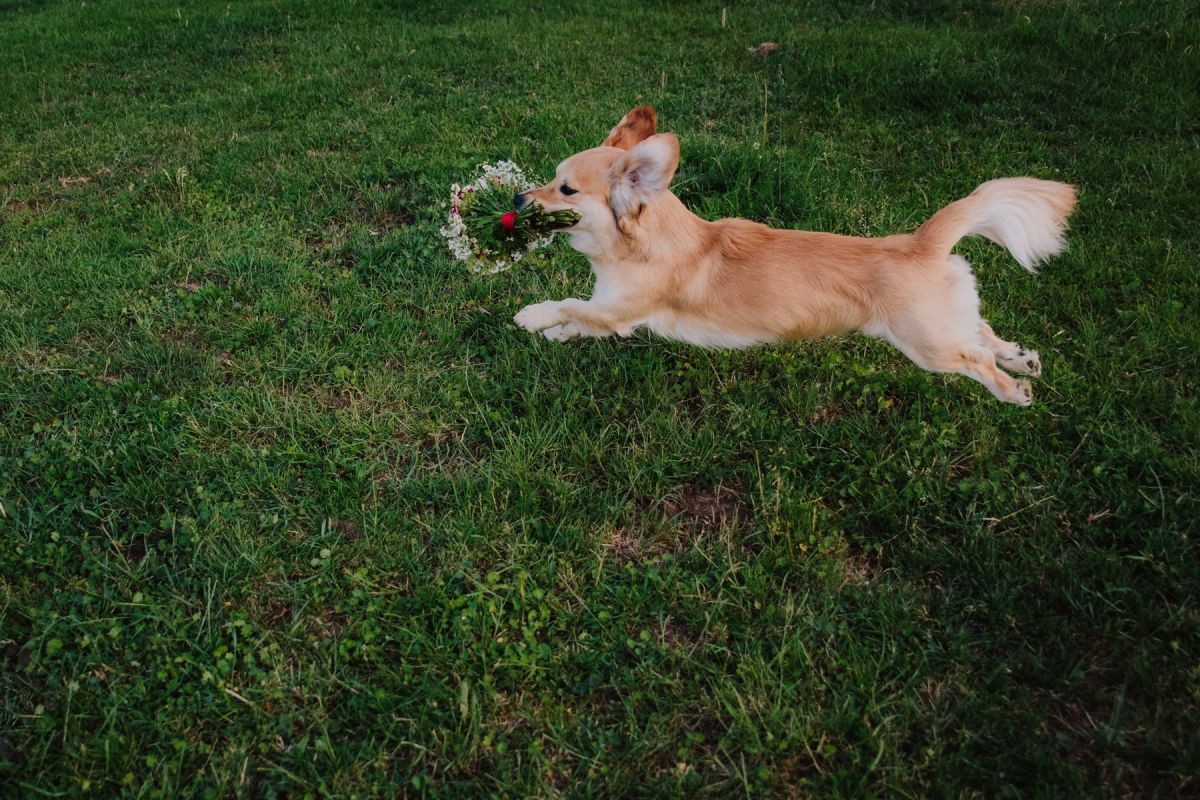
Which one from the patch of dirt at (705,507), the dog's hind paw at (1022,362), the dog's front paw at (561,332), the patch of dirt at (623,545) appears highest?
the dog's front paw at (561,332)

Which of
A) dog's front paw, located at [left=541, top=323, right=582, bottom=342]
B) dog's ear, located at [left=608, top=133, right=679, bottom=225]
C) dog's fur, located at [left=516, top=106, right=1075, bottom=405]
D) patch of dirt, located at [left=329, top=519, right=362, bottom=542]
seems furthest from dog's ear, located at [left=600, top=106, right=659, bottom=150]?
patch of dirt, located at [left=329, top=519, right=362, bottom=542]

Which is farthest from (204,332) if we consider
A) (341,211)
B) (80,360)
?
(341,211)

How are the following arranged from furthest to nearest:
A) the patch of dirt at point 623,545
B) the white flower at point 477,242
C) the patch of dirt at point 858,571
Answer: the white flower at point 477,242 → the patch of dirt at point 623,545 → the patch of dirt at point 858,571

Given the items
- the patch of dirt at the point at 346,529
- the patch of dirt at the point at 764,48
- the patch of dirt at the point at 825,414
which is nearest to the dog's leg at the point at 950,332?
the patch of dirt at the point at 825,414

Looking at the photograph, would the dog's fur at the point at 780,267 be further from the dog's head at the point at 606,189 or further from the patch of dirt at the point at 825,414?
the patch of dirt at the point at 825,414

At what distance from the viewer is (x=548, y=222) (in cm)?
366

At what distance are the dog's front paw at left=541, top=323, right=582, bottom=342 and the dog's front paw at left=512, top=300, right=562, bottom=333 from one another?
0.03 m

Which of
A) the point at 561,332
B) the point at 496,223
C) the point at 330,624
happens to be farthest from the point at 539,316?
the point at 330,624

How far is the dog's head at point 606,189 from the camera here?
132 inches

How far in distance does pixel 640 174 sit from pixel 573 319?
34.7 inches

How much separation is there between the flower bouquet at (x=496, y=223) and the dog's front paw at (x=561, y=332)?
442 mm

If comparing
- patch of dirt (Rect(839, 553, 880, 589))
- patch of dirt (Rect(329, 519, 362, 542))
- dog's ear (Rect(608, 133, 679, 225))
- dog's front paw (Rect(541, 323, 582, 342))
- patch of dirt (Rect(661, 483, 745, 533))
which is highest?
dog's ear (Rect(608, 133, 679, 225))

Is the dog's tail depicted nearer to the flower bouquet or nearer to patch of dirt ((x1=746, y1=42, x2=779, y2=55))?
the flower bouquet

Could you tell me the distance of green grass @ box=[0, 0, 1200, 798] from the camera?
247cm
